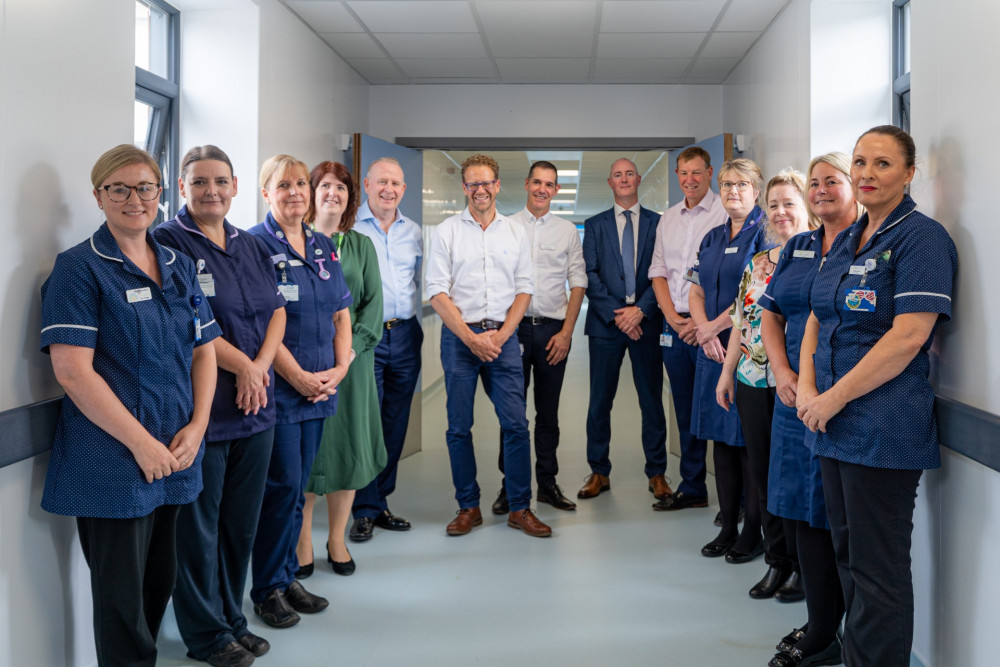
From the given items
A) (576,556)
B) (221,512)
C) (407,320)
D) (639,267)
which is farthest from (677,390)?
(221,512)

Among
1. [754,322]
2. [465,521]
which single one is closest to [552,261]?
[465,521]

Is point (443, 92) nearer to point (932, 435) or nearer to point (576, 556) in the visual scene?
point (576, 556)

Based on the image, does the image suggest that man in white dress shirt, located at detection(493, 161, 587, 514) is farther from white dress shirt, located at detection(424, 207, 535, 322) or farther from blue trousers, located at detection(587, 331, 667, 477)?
white dress shirt, located at detection(424, 207, 535, 322)

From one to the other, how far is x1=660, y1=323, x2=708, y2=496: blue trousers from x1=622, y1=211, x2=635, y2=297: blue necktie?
308mm

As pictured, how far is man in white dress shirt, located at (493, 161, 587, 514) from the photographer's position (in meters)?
4.24

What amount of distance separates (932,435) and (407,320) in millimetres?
2496

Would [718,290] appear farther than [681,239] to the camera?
No

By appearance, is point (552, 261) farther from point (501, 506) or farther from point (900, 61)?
point (900, 61)

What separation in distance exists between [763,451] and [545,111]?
11.9 ft

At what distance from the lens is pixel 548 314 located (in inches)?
169

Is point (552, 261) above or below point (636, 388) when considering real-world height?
above

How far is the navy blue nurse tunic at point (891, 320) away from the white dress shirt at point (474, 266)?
6.15ft

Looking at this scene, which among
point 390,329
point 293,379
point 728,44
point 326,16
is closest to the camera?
point 293,379

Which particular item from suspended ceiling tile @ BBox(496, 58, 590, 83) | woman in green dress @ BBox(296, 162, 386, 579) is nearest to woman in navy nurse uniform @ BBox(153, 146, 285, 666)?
woman in green dress @ BBox(296, 162, 386, 579)
